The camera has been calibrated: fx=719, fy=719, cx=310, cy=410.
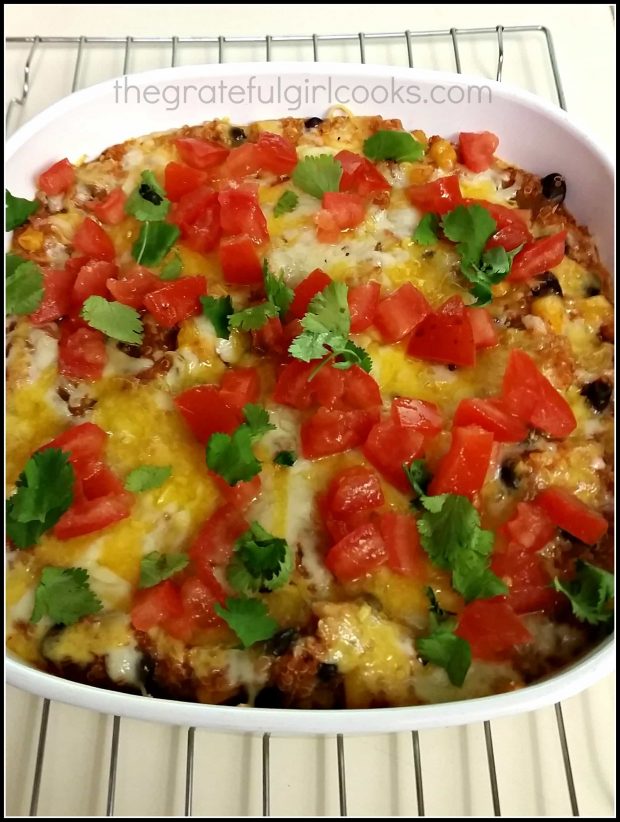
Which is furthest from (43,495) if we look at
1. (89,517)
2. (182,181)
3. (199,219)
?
(182,181)

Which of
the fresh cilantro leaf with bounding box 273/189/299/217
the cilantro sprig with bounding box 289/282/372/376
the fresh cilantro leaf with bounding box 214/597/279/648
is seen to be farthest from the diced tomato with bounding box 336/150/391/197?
the fresh cilantro leaf with bounding box 214/597/279/648

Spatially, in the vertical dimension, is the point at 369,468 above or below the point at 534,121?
below

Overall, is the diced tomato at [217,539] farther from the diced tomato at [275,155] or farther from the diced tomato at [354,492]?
the diced tomato at [275,155]

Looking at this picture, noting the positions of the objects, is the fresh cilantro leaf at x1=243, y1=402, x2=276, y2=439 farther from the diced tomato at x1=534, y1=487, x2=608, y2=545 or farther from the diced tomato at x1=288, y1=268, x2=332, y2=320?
the diced tomato at x1=534, y1=487, x2=608, y2=545

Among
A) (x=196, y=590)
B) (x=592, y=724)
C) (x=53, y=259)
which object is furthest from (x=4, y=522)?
(x=592, y=724)

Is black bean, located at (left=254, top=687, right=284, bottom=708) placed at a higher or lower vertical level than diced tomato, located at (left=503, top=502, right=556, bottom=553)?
lower

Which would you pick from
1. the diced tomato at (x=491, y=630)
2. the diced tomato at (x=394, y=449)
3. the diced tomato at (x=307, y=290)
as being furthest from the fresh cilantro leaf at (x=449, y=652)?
the diced tomato at (x=307, y=290)

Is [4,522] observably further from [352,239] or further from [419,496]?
[352,239]
